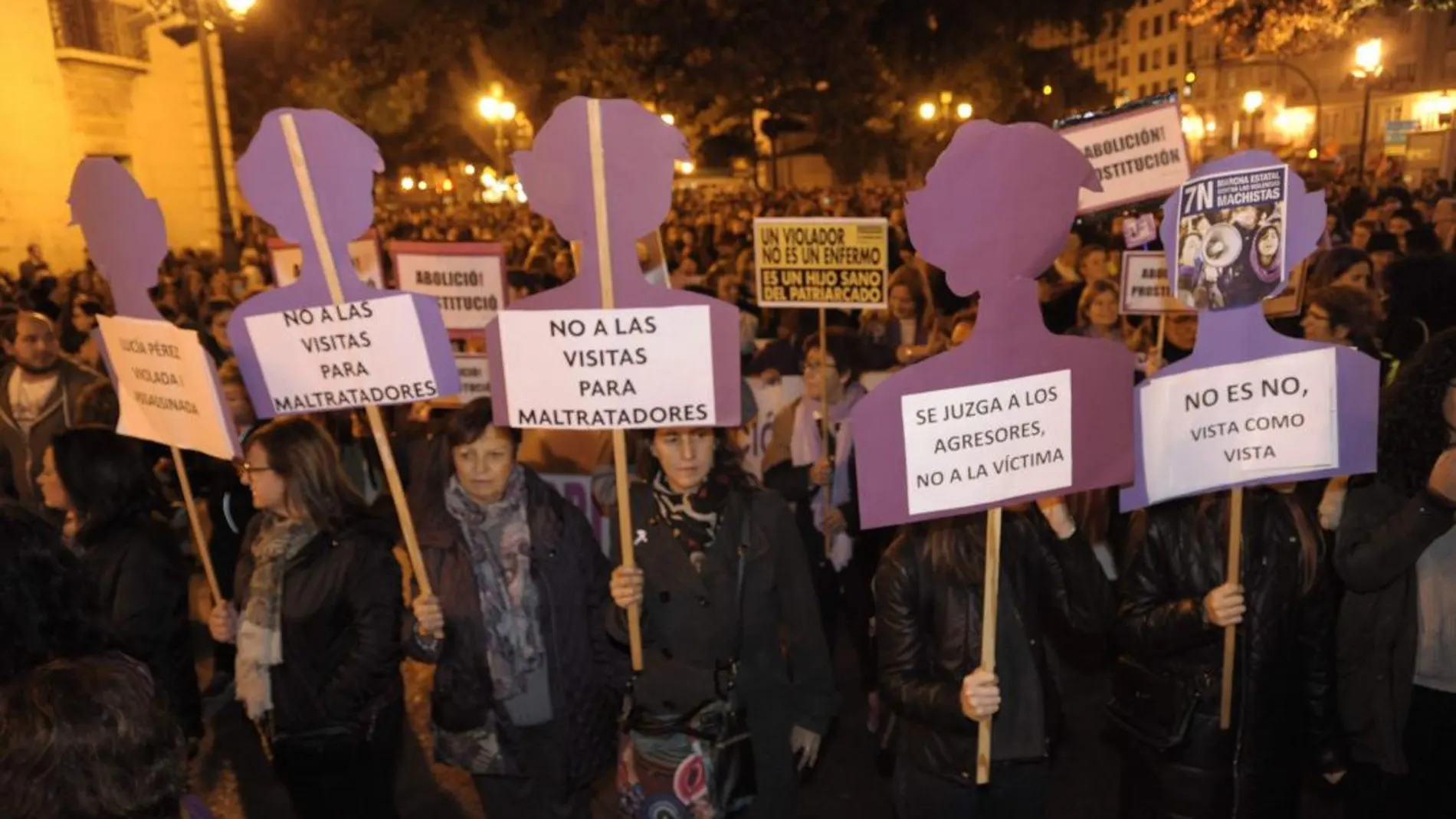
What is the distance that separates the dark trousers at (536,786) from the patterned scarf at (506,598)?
7.4 inches

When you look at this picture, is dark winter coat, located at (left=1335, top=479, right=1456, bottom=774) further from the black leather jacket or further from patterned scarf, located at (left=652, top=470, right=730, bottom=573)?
patterned scarf, located at (left=652, top=470, right=730, bottom=573)

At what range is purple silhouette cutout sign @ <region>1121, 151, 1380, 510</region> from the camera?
286cm

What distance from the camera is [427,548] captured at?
3500 millimetres

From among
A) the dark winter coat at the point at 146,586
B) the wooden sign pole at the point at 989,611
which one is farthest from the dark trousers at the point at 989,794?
the dark winter coat at the point at 146,586

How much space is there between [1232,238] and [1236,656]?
3.91 ft

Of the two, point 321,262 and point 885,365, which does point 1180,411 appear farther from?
point 885,365

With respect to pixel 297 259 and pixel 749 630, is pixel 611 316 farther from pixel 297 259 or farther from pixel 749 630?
pixel 297 259

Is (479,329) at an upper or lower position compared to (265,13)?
lower

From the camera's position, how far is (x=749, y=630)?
339cm

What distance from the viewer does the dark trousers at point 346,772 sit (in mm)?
3467

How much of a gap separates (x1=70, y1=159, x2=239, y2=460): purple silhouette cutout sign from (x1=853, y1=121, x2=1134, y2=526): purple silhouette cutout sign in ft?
7.06

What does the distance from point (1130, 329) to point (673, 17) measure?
24.3 m

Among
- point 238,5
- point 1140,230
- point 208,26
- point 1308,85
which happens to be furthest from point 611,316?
point 1308,85

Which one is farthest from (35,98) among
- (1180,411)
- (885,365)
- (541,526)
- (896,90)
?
(896,90)
